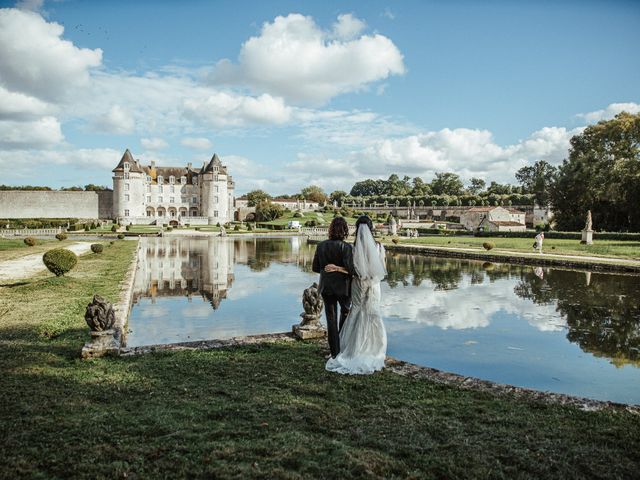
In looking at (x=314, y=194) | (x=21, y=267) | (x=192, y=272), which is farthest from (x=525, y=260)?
(x=314, y=194)

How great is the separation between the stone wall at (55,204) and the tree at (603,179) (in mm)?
58621

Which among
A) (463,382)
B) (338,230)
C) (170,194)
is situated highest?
(170,194)

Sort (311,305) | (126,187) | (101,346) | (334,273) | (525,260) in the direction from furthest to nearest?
(126,187) → (525,260) → (311,305) → (101,346) → (334,273)

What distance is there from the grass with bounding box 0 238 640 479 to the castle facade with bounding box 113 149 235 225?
58549 mm

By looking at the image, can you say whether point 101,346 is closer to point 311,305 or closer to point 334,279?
point 311,305

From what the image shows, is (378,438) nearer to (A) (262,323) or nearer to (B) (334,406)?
(B) (334,406)

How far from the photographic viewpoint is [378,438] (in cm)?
361

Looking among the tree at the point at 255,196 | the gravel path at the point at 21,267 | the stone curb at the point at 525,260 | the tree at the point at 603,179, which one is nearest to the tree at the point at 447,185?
the tree at the point at 255,196

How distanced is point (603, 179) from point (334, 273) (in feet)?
121

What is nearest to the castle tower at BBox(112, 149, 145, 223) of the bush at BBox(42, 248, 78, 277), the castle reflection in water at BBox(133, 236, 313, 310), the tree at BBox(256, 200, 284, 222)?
the tree at BBox(256, 200, 284, 222)

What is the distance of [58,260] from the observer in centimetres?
1248

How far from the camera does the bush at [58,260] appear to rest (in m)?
12.4

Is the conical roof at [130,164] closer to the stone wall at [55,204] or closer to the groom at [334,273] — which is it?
the stone wall at [55,204]

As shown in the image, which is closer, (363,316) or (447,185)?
(363,316)
